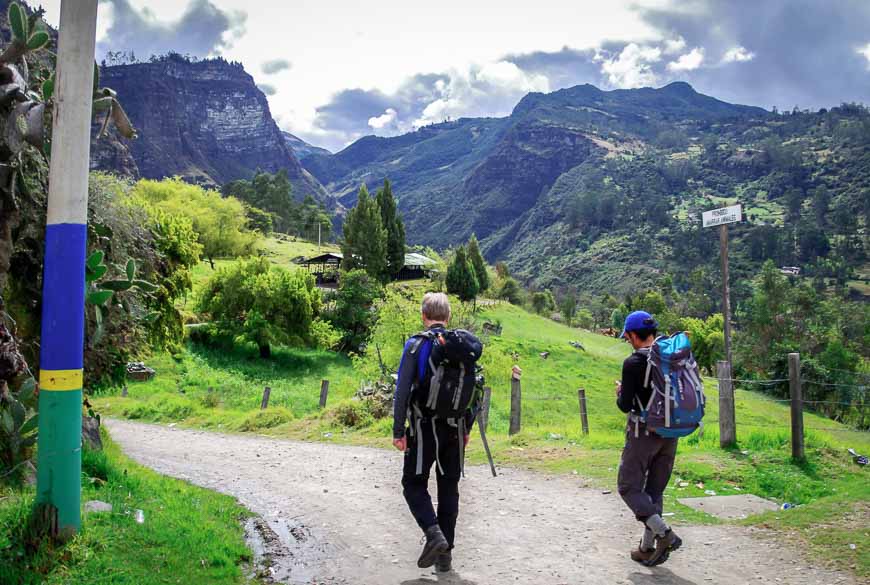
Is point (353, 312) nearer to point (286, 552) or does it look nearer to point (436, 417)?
point (286, 552)

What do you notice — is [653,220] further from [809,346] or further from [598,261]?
[809,346]

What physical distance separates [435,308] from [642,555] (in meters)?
2.73

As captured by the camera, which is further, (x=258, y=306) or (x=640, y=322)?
(x=258, y=306)

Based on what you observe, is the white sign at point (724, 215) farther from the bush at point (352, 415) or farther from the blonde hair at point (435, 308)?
the bush at point (352, 415)

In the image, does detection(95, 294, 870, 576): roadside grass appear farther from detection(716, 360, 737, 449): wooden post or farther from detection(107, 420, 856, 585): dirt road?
detection(107, 420, 856, 585): dirt road

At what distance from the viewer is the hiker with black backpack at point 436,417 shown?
16.1 feet

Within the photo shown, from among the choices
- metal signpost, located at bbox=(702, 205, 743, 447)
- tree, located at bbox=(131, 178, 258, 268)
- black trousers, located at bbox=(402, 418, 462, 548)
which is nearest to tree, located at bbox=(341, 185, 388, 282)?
tree, located at bbox=(131, 178, 258, 268)

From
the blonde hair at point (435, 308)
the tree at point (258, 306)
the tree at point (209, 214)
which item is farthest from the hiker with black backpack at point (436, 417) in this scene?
the tree at point (209, 214)

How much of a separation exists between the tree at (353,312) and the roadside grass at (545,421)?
4.67 m

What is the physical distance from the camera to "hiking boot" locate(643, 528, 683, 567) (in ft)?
16.5

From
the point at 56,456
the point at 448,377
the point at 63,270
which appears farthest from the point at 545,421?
the point at 63,270

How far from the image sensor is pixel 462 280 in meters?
69.9

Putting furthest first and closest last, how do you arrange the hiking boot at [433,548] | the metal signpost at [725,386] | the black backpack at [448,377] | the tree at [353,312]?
the tree at [353,312] → the metal signpost at [725,386] → the black backpack at [448,377] → the hiking boot at [433,548]

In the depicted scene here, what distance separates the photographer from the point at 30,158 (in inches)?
242
